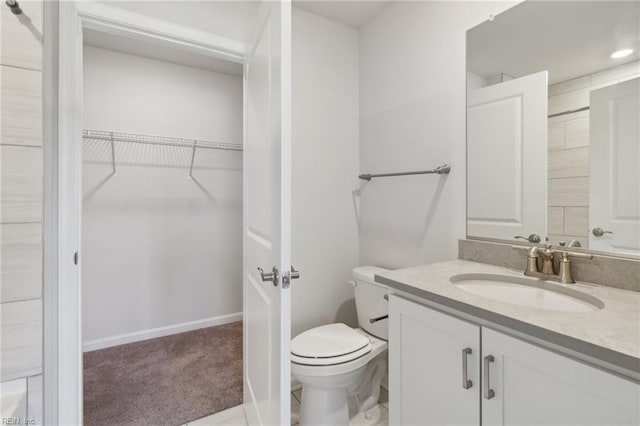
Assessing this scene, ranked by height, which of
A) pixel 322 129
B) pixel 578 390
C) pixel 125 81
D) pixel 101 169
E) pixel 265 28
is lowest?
pixel 578 390

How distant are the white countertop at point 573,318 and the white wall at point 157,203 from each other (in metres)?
2.07

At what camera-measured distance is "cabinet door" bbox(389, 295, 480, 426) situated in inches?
34.3

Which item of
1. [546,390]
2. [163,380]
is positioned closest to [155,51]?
[163,380]

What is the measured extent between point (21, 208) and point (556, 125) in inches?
76.5

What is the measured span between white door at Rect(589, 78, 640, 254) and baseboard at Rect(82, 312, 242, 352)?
2718mm

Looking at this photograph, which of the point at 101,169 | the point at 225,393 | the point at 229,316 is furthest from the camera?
the point at 229,316

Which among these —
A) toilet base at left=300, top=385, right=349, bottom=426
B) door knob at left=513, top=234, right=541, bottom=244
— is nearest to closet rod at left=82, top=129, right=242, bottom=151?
toilet base at left=300, top=385, right=349, bottom=426

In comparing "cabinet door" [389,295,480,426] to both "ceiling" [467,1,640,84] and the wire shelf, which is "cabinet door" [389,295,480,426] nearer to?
"ceiling" [467,1,640,84]

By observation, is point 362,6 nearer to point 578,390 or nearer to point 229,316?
point 578,390

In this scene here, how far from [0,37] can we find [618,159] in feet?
6.80

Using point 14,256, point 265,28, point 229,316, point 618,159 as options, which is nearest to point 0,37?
point 14,256

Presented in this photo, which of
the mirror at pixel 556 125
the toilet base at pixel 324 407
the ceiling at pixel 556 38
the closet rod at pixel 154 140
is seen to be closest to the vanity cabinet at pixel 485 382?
the toilet base at pixel 324 407

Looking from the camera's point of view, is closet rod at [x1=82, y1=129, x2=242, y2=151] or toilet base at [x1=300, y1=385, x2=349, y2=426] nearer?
toilet base at [x1=300, y1=385, x2=349, y2=426]

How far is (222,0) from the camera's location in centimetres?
158
